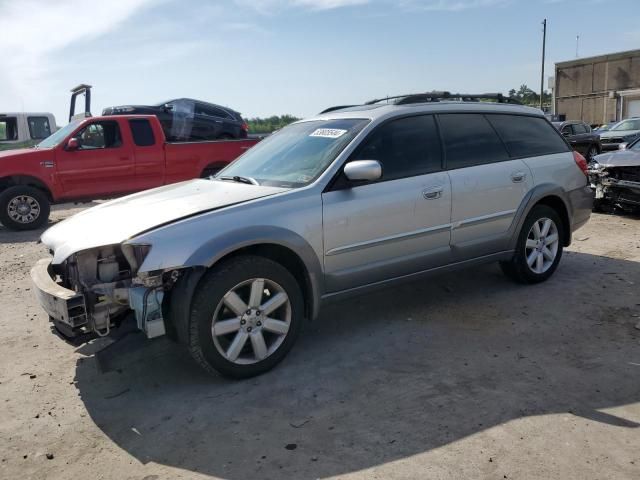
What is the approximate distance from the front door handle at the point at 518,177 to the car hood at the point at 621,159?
4.26 meters

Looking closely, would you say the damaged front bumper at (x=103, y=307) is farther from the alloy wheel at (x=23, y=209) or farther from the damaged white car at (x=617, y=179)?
the damaged white car at (x=617, y=179)

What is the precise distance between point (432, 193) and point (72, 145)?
7.34m

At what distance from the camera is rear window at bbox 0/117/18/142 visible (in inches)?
595

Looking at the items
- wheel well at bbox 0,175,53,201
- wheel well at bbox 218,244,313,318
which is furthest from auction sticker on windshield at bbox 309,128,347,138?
wheel well at bbox 0,175,53,201

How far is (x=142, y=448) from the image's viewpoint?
2.93 metres

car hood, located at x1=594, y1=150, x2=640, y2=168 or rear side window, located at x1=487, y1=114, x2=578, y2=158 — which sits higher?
rear side window, located at x1=487, y1=114, x2=578, y2=158

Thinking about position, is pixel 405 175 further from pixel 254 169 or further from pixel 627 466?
pixel 627 466

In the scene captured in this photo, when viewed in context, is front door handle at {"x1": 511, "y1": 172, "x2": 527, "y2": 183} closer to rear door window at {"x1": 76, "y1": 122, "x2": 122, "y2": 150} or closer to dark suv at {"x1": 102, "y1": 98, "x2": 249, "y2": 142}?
rear door window at {"x1": 76, "y1": 122, "x2": 122, "y2": 150}

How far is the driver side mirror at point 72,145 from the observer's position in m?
9.50

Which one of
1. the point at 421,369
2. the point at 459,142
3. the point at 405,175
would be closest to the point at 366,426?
the point at 421,369

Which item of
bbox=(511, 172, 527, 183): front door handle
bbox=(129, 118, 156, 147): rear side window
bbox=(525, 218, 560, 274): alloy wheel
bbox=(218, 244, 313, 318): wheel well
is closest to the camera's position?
bbox=(218, 244, 313, 318): wheel well

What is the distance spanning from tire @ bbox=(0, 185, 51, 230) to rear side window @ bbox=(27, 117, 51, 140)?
22.6 feet

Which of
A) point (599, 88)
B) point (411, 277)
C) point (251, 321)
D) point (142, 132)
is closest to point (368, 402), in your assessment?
point (251, 321)

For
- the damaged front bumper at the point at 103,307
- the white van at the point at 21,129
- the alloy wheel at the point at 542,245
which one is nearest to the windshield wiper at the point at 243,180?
the damaged front bumper at the point at 103,307
